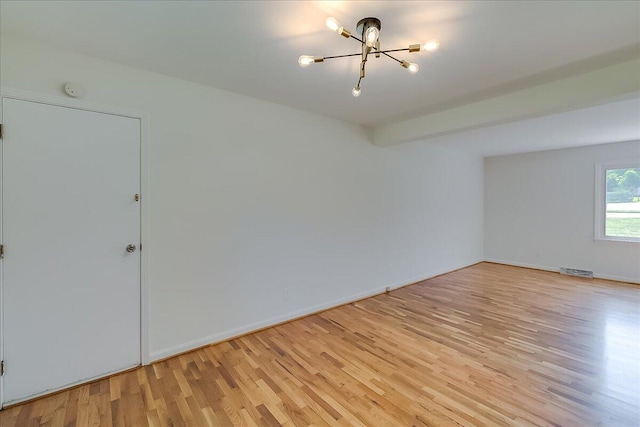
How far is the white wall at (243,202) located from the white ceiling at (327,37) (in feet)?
0.74

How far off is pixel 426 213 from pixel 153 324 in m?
4.41

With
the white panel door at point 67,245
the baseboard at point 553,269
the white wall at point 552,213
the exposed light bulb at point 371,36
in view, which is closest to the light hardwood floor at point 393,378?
the white panel door at point 67,245

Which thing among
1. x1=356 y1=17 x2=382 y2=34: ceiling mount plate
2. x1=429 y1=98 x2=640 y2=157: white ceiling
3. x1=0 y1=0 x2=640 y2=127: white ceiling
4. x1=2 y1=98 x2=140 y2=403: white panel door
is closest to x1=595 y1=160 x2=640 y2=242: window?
x1=429 y1=98 x2=640 y2=157: white ceiling

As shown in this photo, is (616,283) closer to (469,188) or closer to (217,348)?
(469,188)

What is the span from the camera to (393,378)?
7.16 ft

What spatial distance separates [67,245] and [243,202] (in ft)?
4.65

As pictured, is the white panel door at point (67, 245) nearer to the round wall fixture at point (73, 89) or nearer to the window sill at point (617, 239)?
the round wall fixture at point (73, 89)

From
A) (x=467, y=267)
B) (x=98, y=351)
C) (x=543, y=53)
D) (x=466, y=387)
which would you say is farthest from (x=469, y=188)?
(x=98, y=351)

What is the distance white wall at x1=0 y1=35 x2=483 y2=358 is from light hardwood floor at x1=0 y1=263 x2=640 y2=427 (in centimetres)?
40

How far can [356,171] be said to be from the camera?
13.0ft

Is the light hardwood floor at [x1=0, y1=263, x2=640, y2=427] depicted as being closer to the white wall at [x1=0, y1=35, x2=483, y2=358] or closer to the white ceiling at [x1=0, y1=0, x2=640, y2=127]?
the white wall at [x1=0, y1=35, x2=483, y2=358]

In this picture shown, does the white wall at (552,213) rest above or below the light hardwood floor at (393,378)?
above

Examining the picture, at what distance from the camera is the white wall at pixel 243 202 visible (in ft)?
7.86

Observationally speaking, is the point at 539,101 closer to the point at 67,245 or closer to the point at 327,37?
the point at 327,37
